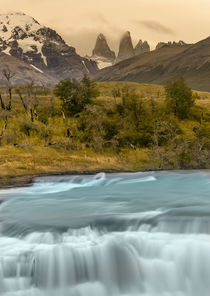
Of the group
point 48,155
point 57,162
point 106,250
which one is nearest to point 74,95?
point 48,155

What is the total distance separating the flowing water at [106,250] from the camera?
41.2 feet

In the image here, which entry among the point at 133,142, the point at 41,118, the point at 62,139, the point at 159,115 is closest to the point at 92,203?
the point at 62,139

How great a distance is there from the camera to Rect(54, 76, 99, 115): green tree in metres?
52.7

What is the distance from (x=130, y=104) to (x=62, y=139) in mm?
13969

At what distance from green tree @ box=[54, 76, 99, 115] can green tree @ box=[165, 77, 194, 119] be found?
1186 cm

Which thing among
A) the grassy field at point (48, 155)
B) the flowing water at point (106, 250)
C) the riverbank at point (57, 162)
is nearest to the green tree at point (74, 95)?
the grassy field at point (48, 155)

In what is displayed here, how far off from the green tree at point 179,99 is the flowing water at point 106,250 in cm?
3791

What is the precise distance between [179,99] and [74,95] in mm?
16820

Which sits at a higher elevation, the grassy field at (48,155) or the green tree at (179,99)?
the green tree at (179,99)

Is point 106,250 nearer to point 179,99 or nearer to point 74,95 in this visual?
point 74,95

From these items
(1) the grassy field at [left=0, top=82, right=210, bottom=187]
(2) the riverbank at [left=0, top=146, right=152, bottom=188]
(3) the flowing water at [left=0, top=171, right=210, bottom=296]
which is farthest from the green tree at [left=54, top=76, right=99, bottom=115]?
(3) the flowing water at [left=0, top=171, right=210, bottom=296]

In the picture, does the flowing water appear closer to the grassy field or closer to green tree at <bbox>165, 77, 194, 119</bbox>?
the grassy field

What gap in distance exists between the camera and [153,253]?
13.8 metres

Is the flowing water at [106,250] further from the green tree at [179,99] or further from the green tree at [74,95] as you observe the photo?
the green tree at [179,99]
